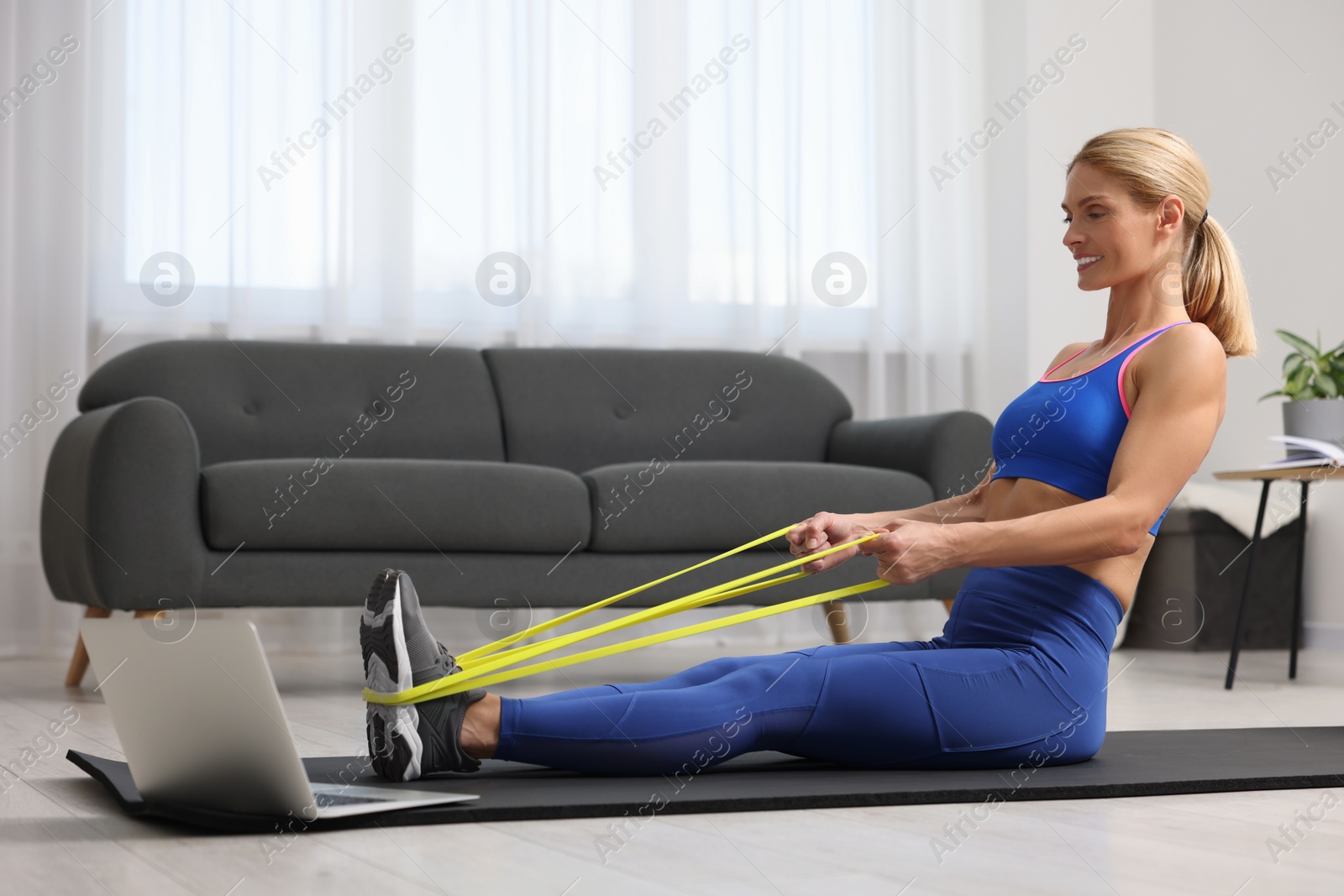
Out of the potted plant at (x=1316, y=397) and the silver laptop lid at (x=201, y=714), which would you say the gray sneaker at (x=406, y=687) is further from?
the potted plant at (x=1316, y=397)

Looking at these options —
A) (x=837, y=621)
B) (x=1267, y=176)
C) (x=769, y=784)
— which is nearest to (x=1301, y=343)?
(x=1267, y=176)

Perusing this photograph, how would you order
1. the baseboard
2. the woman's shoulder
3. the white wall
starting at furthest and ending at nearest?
the white wall < the baseboard < the woman's shoulder

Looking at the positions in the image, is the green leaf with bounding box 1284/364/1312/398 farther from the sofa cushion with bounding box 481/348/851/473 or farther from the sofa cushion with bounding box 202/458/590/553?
the sofa cushion with bounding box 202/458/590/553

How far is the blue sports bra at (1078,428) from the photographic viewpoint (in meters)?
1.64

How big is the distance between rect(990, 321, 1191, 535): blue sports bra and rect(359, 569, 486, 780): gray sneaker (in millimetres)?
731

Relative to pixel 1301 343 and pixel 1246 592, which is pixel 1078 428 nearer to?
pixel 1246 592

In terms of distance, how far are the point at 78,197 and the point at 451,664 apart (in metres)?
2.71

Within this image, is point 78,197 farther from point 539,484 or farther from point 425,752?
point 425,752

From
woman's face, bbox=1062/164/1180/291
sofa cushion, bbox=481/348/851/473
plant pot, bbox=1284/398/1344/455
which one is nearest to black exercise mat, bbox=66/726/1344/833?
woman's face, bbox=1062/164/1180/291

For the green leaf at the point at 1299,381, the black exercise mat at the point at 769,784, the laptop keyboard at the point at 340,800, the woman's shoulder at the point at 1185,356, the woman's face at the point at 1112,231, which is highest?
the woman's face at the point at 1112,231

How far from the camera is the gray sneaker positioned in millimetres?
1447

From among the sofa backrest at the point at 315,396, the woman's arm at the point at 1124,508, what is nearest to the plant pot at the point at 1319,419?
the woman's arm at the point at 1124,508

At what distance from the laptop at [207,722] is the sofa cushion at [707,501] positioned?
1.53 meters

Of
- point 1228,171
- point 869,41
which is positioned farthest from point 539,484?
point 1228,171
